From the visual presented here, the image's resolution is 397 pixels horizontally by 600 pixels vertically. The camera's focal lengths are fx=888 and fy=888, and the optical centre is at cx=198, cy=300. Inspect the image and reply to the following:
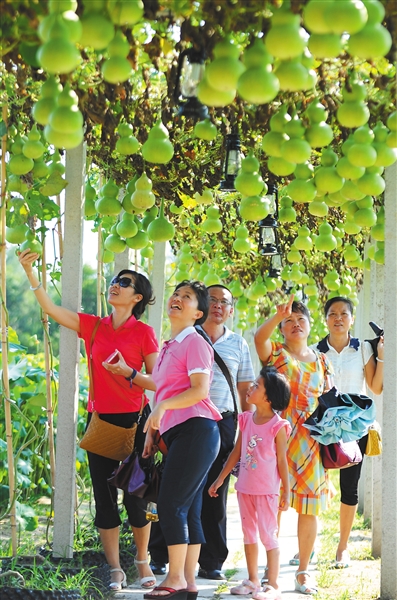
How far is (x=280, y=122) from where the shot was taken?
117 inches

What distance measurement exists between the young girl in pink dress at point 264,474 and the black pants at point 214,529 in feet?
1.23

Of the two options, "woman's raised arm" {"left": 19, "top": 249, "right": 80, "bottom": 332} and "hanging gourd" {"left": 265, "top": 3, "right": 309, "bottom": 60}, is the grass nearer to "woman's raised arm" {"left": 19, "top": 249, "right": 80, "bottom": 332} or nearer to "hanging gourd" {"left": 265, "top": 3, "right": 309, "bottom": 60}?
"woman's raised arm" {"left": 19, "top": 249, "right": 80, "bottom": 332}

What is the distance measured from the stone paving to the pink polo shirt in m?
1.04

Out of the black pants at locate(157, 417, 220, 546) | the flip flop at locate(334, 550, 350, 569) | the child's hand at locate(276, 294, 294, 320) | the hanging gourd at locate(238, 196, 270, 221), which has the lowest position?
the flip flop at locate(334, 550, 350, 569)

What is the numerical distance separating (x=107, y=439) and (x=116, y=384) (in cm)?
29

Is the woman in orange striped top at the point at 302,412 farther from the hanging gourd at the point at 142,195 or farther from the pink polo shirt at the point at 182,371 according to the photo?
the hanging gourd at the point at 142,195

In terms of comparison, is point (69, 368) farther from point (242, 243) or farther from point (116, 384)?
point (242, 243)

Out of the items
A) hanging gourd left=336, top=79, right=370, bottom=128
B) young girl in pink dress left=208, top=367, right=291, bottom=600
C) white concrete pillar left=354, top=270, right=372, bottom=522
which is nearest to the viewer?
hanging gourd left=336, top=79, right=370, bottom=128

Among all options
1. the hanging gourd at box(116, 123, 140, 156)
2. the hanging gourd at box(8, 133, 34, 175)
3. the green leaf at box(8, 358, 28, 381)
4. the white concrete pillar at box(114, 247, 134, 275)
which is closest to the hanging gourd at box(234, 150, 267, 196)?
the hanging gourd at box(116, 123, 140, 156)

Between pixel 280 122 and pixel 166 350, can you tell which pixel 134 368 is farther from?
pixel 280 122

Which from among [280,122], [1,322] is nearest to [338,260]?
[1,322]

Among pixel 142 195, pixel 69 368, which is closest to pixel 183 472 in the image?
pixel 69 368

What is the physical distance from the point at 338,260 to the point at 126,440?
4290mm

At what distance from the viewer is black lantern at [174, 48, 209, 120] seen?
297cm
